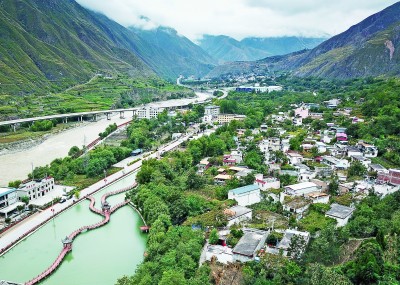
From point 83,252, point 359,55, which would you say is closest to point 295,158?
point 83,252

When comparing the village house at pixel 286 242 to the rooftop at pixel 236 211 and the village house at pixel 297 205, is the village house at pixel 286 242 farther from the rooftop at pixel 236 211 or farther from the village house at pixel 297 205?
the rooftop at pixel 236 211

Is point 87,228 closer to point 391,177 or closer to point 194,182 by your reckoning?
point 194,182

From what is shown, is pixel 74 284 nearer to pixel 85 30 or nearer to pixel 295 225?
pixel 295 225

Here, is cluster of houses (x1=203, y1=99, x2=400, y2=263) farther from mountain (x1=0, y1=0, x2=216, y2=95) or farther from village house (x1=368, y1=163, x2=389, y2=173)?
mountain (x1=0, y1=0, x2=216, y2=95)

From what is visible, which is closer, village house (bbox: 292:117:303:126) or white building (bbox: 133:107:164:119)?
village house (bbox: 292:117:303:126)

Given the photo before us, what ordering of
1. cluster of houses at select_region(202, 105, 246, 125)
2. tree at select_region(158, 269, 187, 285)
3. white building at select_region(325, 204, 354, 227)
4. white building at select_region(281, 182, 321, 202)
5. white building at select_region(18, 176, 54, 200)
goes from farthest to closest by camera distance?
1. cluster of houses at select_region(202, 105, 246, 125)
2. white building at select_region(18, 176, 54, 200)
3. white building at select_region(281, 182, 321, 202)
4. white building at select_region(325, 204, 354, 227)
5. tree at select_region(158, 269, 187, 285)

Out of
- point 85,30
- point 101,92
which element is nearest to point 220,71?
point 85,30

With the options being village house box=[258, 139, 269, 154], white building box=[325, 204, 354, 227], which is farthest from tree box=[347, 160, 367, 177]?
village house box=[258, 139, 269, 154]
